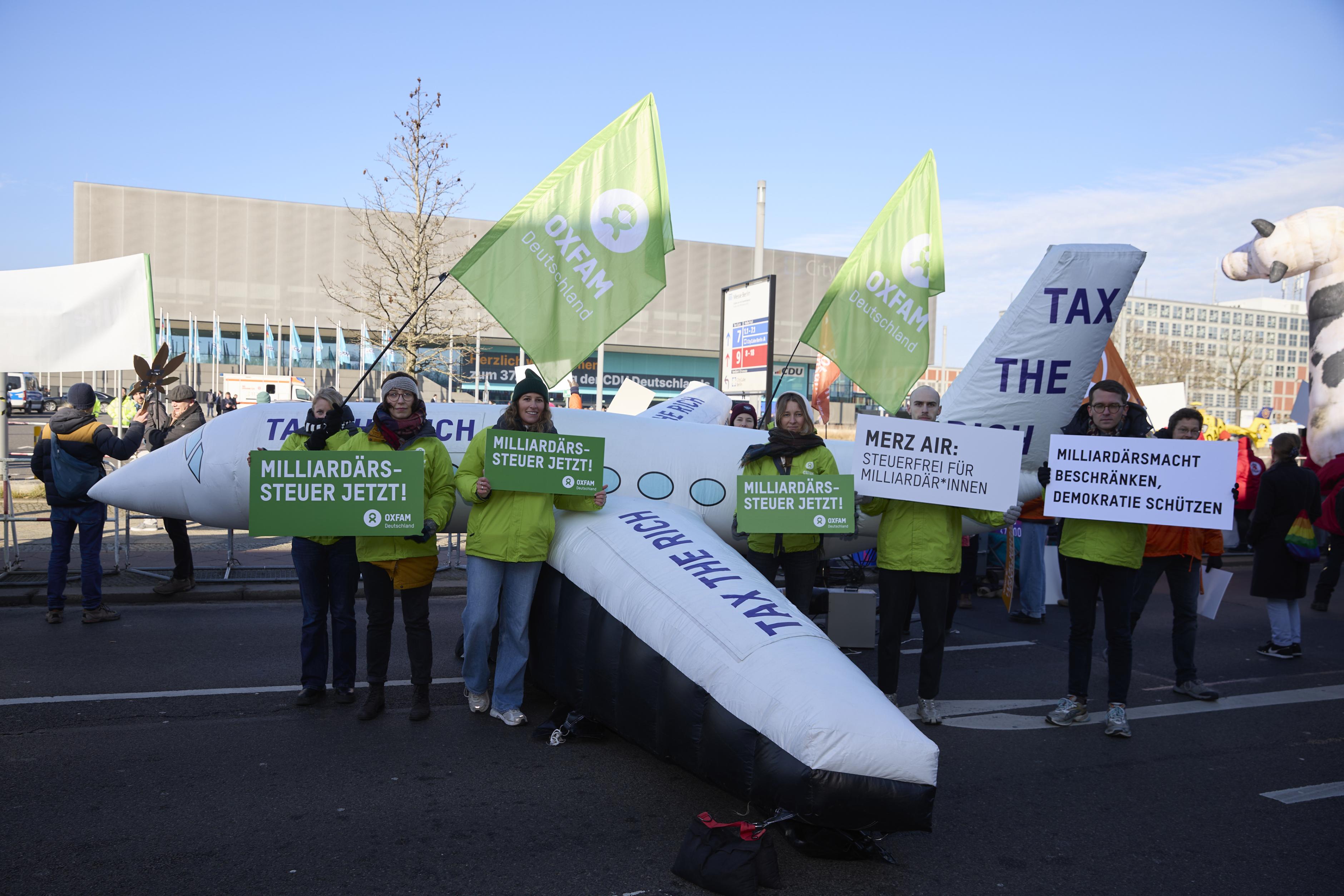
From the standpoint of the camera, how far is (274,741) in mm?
5113

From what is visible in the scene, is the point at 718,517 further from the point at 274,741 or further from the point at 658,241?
the point at 274,741

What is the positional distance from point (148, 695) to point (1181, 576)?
23.6ft

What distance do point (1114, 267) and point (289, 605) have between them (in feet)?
27.3

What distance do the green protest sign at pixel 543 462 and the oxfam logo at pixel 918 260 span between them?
205 inches

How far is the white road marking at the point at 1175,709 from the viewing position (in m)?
5.79

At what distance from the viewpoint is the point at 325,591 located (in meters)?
5.81

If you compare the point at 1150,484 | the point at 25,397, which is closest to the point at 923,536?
the point at 1150,484

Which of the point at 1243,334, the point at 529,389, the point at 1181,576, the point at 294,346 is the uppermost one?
the point at 1243,334

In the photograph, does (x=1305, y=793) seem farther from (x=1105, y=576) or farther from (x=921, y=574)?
(x=921, y=574)

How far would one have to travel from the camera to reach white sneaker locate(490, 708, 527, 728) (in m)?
5.45

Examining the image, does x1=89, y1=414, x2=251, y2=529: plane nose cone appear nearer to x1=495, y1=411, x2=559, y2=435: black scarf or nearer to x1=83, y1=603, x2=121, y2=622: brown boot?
x1=83, y1=603, x2=121, y2=622: brown boot

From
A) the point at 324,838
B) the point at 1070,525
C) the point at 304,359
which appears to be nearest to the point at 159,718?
the point at 324,838

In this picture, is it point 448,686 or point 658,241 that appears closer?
point 448,686

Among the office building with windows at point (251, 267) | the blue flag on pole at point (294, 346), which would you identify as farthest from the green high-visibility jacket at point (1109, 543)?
the office building with windows at point (251, 267)
